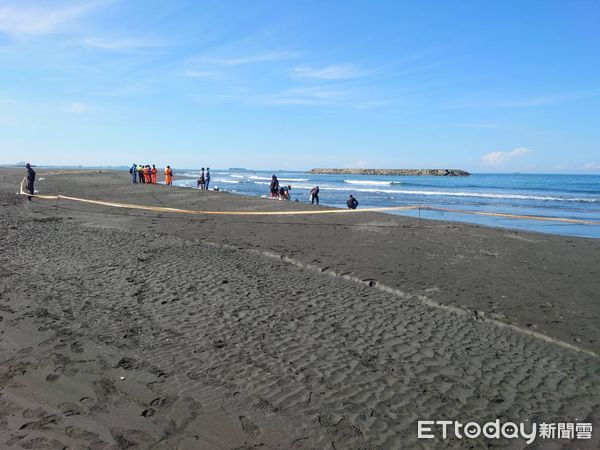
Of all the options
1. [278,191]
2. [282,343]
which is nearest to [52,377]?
[282,343]

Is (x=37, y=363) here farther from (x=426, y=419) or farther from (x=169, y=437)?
(x=426, y=419)

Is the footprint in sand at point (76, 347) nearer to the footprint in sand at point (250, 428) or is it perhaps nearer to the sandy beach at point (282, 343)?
the sandy beach at point (282, 343)

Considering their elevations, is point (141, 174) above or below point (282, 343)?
above

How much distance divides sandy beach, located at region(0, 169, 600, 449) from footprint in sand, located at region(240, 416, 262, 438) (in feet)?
0.07

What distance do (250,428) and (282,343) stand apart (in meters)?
1.76

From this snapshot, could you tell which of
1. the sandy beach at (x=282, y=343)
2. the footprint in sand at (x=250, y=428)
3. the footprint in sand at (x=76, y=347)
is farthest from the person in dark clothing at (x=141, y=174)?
the footprint in sand at (x=250, y=428)

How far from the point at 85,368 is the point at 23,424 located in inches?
41.0

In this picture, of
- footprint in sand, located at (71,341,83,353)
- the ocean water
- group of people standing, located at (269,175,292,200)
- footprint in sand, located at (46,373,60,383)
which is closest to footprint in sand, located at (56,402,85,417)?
footprint in sand, located at (46,373,60,383)

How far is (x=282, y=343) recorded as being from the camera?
5.27 m

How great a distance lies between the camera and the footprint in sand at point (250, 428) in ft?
11.3

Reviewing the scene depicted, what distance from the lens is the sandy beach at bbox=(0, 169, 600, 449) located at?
3576 millimetres

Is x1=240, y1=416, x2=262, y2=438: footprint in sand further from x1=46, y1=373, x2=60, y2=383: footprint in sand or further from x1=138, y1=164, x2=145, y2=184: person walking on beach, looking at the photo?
x1=138, y1=164, x2=145, y2=184: person walking on beach

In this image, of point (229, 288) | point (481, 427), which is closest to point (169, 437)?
point (481, 427)

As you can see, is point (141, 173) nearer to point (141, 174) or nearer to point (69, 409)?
point (141, 174)
